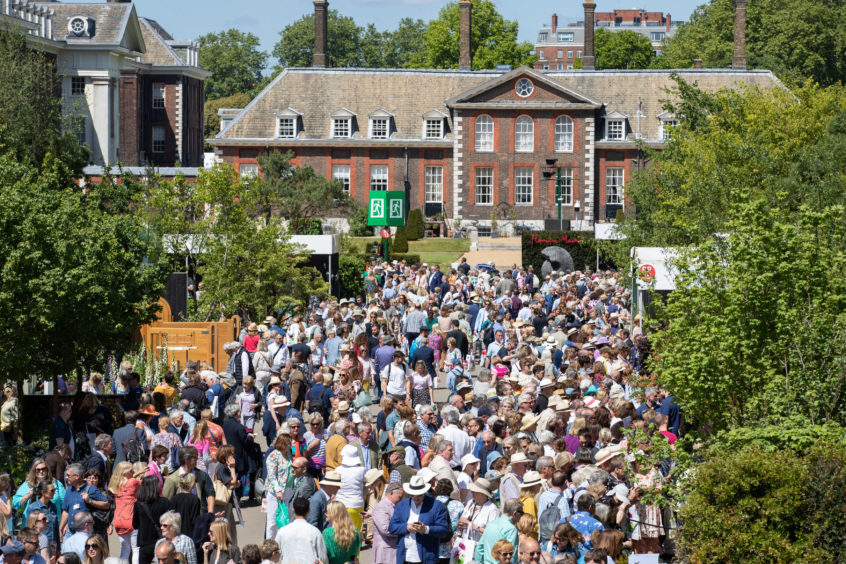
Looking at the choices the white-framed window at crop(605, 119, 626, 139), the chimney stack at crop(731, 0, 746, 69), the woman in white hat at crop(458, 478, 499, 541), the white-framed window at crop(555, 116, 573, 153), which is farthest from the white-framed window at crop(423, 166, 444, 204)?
the woman in white hat at crop(458, 478, 499, 541)

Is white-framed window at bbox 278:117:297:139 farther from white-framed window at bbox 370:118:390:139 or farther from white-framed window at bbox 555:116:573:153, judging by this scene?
white-framed window at bbox 555:116:573:153

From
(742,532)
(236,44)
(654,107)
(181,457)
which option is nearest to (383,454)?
(181,457)

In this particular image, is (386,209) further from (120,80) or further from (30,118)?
(120,80)

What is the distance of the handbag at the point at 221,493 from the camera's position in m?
13.2

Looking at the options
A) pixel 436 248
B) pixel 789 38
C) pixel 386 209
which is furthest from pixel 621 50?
pixel 386 209

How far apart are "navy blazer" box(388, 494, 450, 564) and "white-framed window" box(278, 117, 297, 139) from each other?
186ft

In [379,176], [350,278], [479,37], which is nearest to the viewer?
[350,278]

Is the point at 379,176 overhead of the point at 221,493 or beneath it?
overhead

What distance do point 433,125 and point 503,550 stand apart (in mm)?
59139

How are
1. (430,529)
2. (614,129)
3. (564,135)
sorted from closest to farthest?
(430,529) → (564,135) → (614,129)

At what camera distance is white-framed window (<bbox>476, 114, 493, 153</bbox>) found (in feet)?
220

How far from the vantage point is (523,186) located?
67812 mm

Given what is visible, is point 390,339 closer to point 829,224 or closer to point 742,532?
point 829,224

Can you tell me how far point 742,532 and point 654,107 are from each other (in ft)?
192
